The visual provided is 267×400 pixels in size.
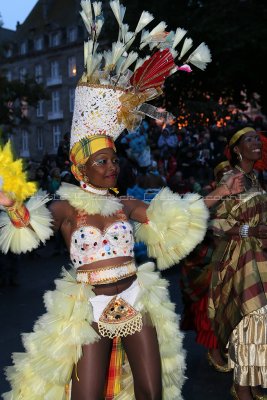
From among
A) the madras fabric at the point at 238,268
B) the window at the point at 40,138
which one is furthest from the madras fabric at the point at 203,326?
the window at the point at 40,138

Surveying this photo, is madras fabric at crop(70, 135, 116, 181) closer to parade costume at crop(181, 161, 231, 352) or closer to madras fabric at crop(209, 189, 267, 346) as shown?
madras fabric at crop(209, 189, 267, 346)

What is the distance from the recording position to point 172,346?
4004 millimetres

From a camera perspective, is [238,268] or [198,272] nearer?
[238,268]

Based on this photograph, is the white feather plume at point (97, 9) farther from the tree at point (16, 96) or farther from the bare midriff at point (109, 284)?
the tree at point (16, 96)

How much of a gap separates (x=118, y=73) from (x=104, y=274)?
125cm

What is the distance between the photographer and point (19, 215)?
3707 mm

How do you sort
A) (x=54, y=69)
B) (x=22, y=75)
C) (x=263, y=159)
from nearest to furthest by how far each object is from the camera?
(x=263, y=159)
(x=22, y=75)
(x=54, y=69)

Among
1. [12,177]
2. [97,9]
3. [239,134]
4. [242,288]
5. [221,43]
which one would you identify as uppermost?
[221,43]

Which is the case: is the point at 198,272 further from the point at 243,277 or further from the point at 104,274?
the point at 104,274

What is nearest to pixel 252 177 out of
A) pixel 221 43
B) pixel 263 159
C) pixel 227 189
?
pixel 263 159

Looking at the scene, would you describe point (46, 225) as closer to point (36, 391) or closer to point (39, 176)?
point (36, 391)

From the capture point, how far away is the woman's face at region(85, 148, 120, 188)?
3.96 metres

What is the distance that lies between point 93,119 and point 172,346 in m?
1.48

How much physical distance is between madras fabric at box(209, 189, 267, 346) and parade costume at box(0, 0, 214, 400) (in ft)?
3.10
